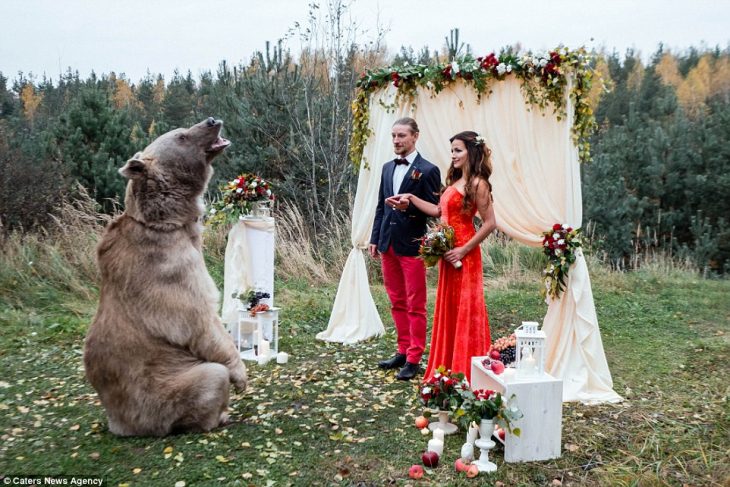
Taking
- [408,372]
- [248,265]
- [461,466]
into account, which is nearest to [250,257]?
[248,265]

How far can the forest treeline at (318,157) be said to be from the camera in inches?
468

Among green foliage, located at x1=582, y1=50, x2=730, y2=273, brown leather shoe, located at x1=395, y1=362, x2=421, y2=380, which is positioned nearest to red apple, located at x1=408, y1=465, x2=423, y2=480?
brown leather shoe, located at x1=395, y1=362, x2=421, y2=380

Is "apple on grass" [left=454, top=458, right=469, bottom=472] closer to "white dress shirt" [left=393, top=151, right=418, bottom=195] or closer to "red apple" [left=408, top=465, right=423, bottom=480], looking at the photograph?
"red apple" [left=408, top=465, right=423, bottom=480]

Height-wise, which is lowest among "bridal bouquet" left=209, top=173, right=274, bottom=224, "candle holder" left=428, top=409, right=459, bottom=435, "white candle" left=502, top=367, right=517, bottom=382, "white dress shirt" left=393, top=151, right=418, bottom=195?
"candle holder" left=428, top=409, right=459, bottom=435

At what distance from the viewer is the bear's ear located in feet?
11.5

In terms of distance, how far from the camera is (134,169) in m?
3.54

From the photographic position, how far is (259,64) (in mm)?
13086

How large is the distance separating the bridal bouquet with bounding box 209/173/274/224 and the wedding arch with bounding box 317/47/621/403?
1301 mm

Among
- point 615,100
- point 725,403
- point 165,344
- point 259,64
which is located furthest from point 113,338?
point 615,100

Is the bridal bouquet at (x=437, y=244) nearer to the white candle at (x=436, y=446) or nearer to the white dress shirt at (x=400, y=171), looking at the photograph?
the white dress shirt at (x=400, y=171)

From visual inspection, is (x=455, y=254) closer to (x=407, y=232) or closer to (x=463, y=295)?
(x=463, y=295)

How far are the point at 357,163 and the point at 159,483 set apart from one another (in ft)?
14.0

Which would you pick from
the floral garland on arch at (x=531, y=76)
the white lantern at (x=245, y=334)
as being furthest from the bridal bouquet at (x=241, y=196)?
the floral garland on arch at (x=531, y=76)

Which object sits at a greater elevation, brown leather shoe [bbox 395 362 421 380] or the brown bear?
the brown bear
